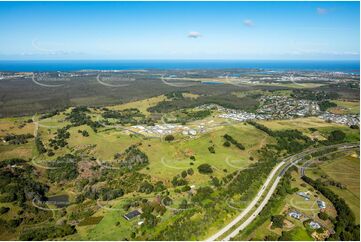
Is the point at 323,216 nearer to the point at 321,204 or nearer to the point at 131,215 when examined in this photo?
the point at 321,204

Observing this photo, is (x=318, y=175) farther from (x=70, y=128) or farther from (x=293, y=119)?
(x=70, y=128)

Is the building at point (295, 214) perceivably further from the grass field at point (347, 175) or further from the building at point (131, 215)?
the building at point (131, 215)

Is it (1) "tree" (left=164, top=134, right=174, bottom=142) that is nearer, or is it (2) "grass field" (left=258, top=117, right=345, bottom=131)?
(1) "tree" (left=164, top=134, right=174, bottom=142)

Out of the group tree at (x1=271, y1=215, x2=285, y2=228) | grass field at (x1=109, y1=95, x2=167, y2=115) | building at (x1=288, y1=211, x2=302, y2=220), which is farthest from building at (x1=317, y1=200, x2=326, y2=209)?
grass field at (x1=109, y1=95, x2=167, y2=115)

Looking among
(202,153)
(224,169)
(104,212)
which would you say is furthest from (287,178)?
(104,212)

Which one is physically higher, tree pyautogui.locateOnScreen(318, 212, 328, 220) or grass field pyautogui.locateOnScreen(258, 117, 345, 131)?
grass field pyautogui.locateOnScreen(258, 117, 345, 131)

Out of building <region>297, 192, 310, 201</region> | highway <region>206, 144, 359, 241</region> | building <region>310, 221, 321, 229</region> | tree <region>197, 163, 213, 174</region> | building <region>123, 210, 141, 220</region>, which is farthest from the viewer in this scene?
tree <region>197, 163, 213, 174</region>

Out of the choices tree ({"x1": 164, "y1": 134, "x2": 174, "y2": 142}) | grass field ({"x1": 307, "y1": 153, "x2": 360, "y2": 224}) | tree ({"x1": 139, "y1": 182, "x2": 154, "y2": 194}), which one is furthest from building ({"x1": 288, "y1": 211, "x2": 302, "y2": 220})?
tree ({"x1": 164, "y1": 134, "x2": 174, "y2": 142})

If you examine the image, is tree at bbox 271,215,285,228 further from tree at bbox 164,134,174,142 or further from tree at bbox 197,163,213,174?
tree at bbox 164,134,174,142

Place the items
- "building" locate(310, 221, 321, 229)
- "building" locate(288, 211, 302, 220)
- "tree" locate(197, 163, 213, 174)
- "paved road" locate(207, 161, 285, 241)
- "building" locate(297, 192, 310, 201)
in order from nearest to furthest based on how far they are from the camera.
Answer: "paved road" locate(207, 161, 285, 241), "building" locate(310, 221, 321, 229), "building" locate(288, 211, 302, 220), "building" locate(297, 192, 310, 201), "tree" locate(197, 163, 213, 174)

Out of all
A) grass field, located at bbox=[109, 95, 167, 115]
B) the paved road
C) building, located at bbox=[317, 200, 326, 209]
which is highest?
grass field, located at bbox=[109, 95, 167, 115]
